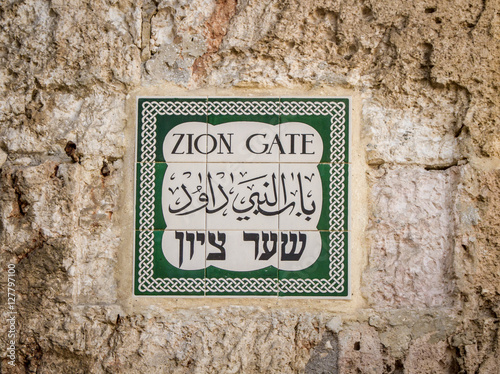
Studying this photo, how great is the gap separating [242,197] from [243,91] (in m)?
0.48

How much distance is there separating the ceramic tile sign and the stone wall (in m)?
0.08

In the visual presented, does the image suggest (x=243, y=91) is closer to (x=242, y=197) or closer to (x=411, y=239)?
(x=242, y=197)

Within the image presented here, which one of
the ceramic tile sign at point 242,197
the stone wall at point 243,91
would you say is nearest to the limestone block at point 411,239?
the stone wall at point 243,91

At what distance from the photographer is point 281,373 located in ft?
7.37

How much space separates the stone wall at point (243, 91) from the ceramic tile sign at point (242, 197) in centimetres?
8

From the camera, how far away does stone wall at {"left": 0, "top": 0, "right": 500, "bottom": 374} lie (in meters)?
2.26

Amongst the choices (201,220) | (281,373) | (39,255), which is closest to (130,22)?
(201,220)

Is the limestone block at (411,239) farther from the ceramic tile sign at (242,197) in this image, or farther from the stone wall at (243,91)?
the ceramic tile sign at (242,197)

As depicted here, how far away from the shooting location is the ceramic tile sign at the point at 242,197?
90.4 inches

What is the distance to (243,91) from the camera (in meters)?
2.37

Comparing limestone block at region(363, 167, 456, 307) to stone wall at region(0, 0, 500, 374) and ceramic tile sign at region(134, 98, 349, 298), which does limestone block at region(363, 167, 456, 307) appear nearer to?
stone wall at region(0, 0, 500, 374)

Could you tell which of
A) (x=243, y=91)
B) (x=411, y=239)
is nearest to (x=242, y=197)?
(x=243, y=91)

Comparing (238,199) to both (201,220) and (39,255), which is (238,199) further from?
(39,255)

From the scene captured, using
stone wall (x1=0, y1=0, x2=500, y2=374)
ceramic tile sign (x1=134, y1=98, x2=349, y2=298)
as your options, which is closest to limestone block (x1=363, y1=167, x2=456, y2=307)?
stone wall (x1=0, y1=0, x2=500, y2=374)
